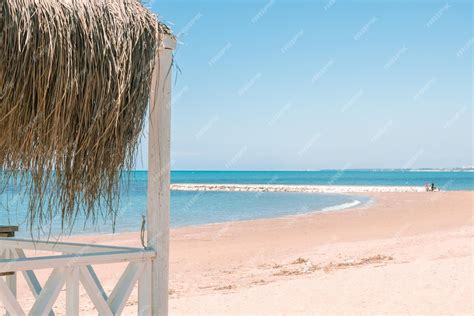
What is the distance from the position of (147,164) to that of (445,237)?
40.4ft

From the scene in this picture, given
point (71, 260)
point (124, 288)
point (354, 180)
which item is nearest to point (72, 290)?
point (71, 260)

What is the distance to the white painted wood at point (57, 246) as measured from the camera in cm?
429

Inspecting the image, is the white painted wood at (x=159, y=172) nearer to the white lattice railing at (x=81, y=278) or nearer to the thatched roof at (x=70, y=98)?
the white lattice railing at (x=81, y=278)

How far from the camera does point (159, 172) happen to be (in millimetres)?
4098

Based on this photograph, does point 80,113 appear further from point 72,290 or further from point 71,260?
point 72,290

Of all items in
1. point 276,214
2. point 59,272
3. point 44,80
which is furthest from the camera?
point 276,214

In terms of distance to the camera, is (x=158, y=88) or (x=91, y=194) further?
(x=158, y=88)

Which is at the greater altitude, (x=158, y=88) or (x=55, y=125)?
(x=158, y=88)

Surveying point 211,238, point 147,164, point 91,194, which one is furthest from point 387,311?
point 211,238

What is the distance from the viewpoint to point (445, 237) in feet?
49.3

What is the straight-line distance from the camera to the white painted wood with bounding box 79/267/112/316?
3.93 meters

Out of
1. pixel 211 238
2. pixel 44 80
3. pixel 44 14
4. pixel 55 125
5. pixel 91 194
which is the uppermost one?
pixel 44 14

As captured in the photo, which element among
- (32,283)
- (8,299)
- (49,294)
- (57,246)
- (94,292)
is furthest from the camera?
(32,283)

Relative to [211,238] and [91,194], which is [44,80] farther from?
[211,238]
